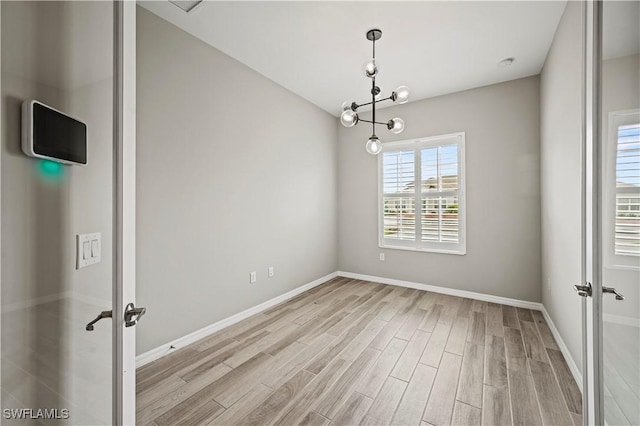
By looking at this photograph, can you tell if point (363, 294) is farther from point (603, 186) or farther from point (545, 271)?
point (603, 186)

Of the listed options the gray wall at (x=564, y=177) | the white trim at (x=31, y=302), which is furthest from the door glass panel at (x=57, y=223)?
the gray wall at (x=564, y=177)

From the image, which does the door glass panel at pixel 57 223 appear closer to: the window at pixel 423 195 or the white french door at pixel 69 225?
the white french door at pixel 69 225

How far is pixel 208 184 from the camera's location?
2.64 m

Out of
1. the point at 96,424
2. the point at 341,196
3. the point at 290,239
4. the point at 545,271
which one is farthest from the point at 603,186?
the point at 341,196

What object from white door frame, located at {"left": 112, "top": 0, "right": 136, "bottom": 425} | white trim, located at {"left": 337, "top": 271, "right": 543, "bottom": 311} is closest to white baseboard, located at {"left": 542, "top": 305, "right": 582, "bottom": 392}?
white trim, located at {"left": 337, "top": 271, "right": 543, "bottom": 311}

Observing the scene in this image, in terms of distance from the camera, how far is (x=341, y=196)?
482cm

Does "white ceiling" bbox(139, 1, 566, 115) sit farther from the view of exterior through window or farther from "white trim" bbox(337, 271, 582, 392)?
"white trim" bbox(337, 271, 582, 392)

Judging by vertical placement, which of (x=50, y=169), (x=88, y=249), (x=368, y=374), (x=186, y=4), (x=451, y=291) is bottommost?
(x=368, y=374)

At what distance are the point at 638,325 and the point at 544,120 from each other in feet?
9.76

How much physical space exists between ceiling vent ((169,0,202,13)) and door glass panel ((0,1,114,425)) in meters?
1.48

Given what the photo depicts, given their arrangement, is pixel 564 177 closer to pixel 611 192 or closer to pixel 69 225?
pixel 611 192

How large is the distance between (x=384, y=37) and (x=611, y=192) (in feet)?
7.50

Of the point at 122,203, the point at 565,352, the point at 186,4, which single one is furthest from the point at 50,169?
the point at 565,352

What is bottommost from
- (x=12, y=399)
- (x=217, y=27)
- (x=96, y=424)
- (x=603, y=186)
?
(x=96, y=424)
